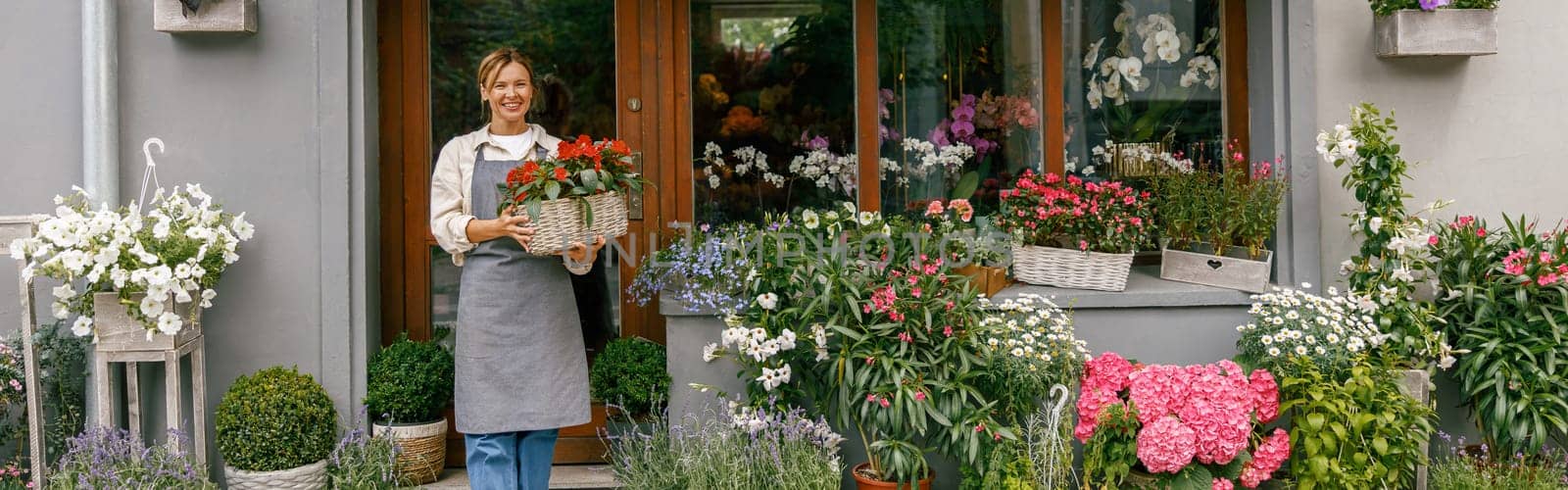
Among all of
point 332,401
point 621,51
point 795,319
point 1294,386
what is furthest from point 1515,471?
point 332,401

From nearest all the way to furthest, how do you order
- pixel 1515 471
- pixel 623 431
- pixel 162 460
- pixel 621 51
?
1. pixel 162 460
2. pixel 1515 471
3. pixel 623 431
4. pixel 621 51

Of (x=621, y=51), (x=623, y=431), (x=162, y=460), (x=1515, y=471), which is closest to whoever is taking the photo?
(x=162, y=460)

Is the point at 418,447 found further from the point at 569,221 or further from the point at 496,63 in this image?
the point at 496,63

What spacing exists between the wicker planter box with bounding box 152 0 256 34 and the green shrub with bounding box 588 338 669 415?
1831mm

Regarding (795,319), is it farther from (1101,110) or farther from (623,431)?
(1101,110)

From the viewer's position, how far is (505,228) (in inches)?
145

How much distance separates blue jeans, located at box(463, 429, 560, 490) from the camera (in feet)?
12.9

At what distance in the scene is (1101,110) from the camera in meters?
5.16

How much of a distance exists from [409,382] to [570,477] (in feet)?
2.45

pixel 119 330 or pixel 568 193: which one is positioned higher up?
pixel 568 193

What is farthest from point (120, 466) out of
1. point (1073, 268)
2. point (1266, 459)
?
point (1266, 459)

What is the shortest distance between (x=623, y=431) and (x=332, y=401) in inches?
43.0

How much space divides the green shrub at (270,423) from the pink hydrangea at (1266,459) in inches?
130

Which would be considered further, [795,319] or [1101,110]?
[1101,110]
